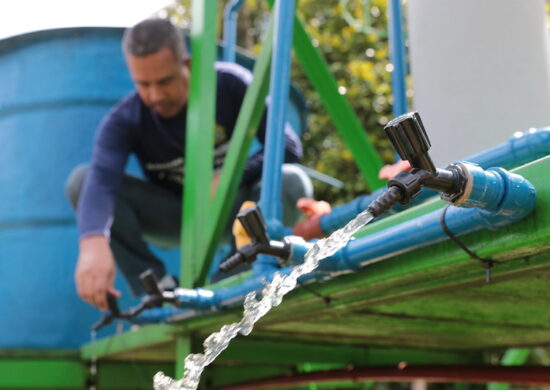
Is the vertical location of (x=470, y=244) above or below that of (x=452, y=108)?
below

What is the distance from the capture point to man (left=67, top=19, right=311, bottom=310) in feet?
8.50

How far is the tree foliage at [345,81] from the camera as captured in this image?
718 cm

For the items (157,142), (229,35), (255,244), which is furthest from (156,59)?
(255,244)

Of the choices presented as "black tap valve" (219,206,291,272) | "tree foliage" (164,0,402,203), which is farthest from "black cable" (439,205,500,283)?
"tree foliage" (164,0,402,203)

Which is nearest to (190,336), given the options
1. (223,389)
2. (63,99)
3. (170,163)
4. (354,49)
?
(223,389)

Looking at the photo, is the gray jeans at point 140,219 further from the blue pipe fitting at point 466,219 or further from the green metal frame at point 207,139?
the blue pipe fitting at point 466,219

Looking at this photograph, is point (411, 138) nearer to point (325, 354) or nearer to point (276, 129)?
point (276, 129)

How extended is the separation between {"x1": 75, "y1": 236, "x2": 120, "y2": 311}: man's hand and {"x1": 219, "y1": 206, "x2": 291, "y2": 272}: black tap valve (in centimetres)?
124

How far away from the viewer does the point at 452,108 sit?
59.8 inches

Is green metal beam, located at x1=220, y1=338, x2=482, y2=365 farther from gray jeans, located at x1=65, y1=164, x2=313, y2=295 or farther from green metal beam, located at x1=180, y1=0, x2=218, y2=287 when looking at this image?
gray jeans, located at x1=65, y1=164, x2=313, y2=295

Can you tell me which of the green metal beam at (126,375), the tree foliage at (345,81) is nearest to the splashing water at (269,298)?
the green metal beam at (126,375)

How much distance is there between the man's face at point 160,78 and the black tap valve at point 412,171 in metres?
1.91

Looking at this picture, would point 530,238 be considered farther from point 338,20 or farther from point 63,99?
point 338,20

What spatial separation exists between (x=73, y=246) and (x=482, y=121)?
89.7 inches
